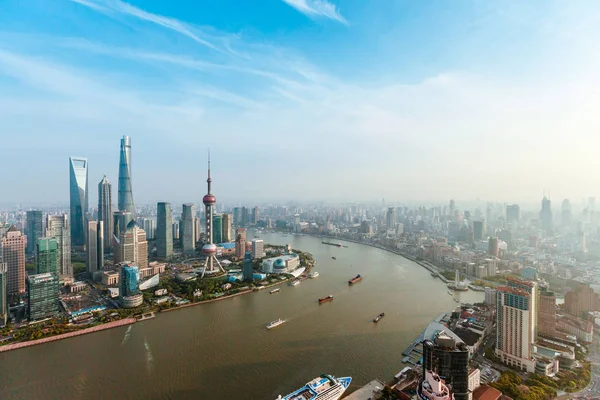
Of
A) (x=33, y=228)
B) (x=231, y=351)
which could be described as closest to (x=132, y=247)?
(x=33, y=228)

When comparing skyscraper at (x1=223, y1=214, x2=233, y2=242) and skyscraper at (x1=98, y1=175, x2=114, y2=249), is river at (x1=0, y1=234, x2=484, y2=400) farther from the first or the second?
skyscraper at (x1=98, y1=175, x2=114, y2=249)

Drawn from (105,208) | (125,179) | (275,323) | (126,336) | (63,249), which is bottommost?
(126,336)

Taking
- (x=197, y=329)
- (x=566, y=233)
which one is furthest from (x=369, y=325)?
(x=566, y=233)

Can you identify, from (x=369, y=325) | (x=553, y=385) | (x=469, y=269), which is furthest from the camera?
(x=469, y=269)

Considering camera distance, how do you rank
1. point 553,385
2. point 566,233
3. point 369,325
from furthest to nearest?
point 566,233 → point 369,325 → point 553,385

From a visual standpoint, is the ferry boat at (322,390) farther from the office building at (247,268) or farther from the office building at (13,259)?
the office building at (13,259)

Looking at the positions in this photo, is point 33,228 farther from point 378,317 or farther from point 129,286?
point 378,317

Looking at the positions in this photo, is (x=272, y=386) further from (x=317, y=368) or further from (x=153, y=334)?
(x=153, y=334)
